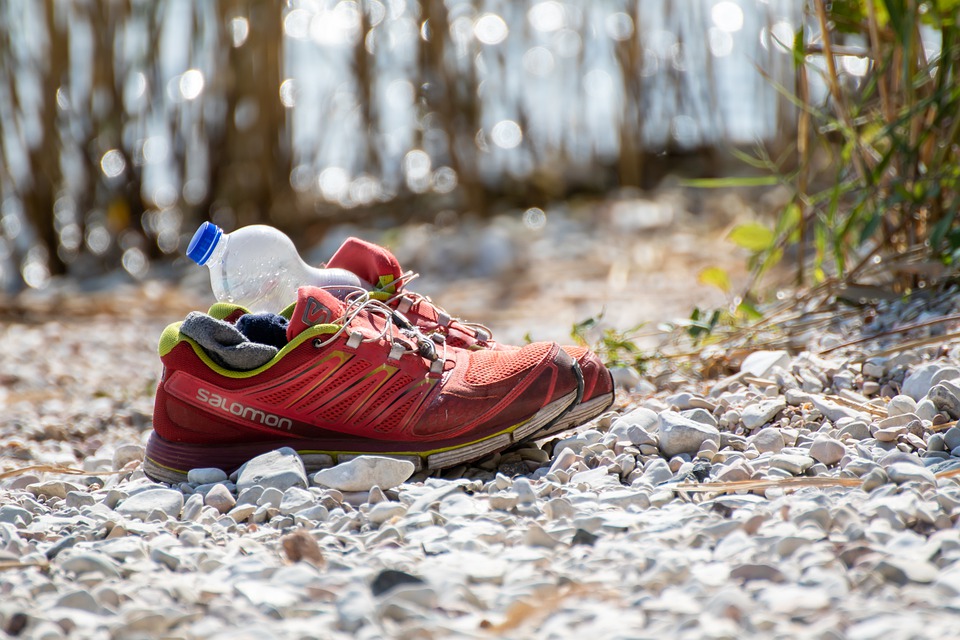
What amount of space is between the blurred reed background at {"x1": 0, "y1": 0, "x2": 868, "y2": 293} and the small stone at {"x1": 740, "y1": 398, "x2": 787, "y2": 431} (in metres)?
3.21

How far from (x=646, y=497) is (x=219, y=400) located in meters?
0.64

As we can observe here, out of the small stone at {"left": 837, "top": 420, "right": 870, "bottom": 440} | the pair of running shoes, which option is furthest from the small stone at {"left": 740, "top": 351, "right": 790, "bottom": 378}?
the pair of running shoes

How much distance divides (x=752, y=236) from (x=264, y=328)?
126 centimetres

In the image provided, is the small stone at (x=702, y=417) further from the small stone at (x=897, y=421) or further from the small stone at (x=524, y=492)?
the small stone at (x=524, y=492)

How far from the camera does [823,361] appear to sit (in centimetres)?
185

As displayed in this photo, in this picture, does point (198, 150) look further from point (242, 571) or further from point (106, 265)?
point (242, 571)

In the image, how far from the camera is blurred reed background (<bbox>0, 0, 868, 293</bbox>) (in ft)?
15.2

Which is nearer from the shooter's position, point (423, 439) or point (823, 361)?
point (423, 439)

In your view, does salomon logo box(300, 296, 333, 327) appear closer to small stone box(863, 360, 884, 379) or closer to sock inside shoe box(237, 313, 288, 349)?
sock inside shoe box(237, 313, 288, 349)

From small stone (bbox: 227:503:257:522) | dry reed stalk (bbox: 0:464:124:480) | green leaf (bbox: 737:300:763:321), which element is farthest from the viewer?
green leaf (bbox: 737:300:763:321)

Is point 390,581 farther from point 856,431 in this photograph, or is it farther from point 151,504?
point 856,431

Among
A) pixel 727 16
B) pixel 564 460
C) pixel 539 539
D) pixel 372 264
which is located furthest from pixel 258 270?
pixel 727 16

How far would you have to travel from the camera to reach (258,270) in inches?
74.6

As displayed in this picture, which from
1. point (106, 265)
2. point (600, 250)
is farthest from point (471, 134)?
point (106, 265)
